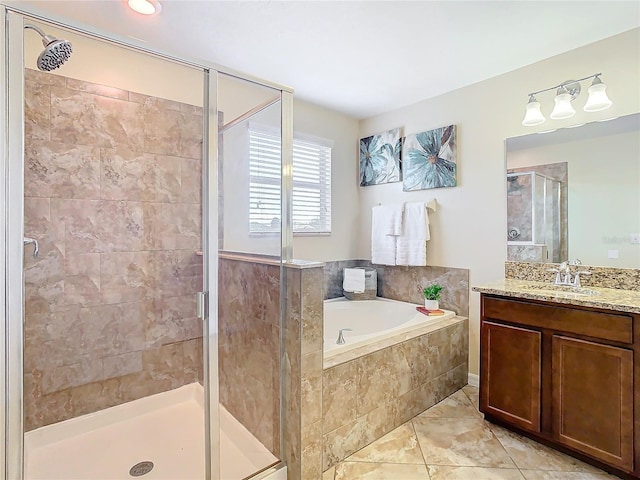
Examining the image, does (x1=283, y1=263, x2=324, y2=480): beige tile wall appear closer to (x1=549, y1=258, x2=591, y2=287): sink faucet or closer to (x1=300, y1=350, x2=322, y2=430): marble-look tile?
(x1=300, y1=350, x2=322, y2=430): marble-look tile

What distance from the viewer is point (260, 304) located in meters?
1.80

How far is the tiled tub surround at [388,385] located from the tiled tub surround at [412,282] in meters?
0.20

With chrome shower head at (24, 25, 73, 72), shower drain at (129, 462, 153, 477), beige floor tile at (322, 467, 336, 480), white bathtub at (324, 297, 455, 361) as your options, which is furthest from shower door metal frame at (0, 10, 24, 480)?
white bathtub at (324, 297, 455, 361)

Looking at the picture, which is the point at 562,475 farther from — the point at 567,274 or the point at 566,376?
the point at 567,274

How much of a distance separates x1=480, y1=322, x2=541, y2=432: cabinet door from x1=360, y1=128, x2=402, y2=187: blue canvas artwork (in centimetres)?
172

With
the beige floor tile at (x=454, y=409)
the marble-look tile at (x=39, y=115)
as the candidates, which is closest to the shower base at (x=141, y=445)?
the beige floor tile at (x=454, y=409)

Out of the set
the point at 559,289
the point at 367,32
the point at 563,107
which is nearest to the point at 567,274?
the point at 559,289

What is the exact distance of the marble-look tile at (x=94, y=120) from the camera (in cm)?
196

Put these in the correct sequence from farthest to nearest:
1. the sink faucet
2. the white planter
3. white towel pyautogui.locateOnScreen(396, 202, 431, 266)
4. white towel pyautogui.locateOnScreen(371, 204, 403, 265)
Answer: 1. white towel pyautogui.locateOnScreen(371, 204, 403, 265)
2. white towel pyautogui.locateOnScreen(396, 202, 431, 266)
3. the white planter
4. the sink faucet

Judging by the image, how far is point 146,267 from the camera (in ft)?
7.58

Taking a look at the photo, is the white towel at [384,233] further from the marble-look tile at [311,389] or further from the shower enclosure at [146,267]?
the marble-look tile at [311,389]

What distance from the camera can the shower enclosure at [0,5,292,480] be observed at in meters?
1.66

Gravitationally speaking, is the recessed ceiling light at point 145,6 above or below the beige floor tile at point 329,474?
above

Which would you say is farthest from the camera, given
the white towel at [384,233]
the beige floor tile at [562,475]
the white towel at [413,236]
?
the white towel at [384,233]
